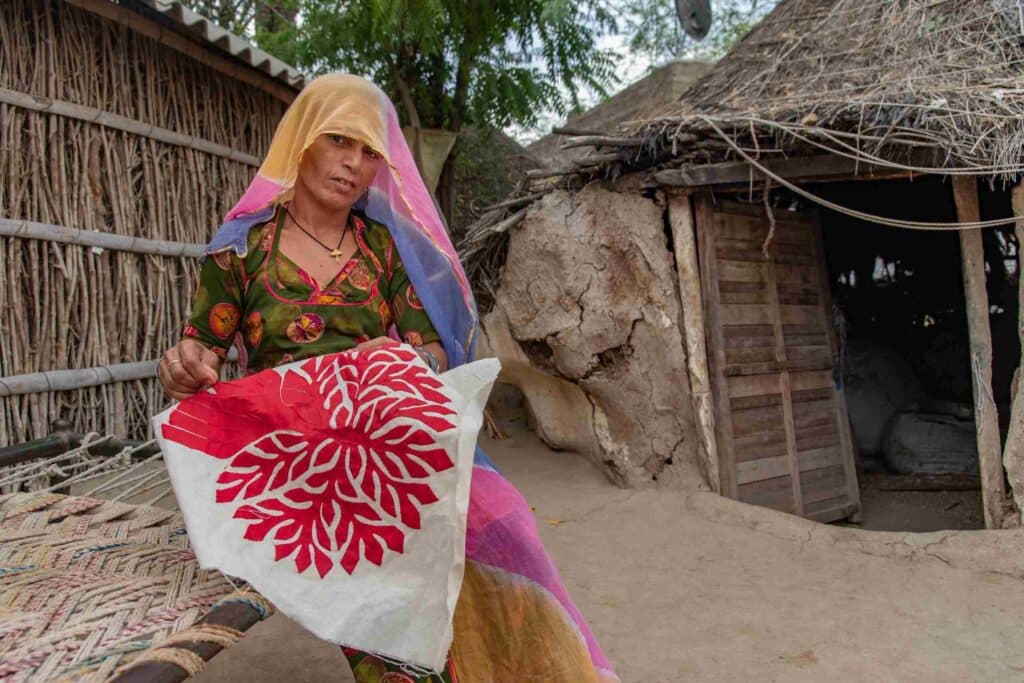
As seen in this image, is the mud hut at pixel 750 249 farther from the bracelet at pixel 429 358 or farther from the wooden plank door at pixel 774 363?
the bracelet at pixel 429 358

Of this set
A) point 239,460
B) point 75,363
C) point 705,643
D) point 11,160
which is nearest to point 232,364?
point 75,363

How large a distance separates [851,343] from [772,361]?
3.31 m

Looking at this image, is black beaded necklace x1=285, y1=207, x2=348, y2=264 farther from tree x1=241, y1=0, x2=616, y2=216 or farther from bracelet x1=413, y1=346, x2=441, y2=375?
tree x1=241, y1=0, x2=616, y2=216

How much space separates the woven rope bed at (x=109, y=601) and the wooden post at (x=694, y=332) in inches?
146

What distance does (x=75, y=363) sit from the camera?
179 inches

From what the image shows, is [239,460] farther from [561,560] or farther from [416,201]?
[561,560]

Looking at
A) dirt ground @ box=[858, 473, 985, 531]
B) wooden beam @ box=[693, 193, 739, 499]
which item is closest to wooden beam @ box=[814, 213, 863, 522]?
dirt ground @ box=[858, 473, 985, 531]

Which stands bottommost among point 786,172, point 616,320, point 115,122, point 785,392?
point 785,392

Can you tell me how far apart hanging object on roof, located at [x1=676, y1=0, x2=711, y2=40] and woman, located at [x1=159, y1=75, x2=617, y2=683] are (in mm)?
6970

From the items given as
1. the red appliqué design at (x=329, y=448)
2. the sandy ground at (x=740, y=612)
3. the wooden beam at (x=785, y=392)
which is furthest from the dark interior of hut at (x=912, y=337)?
the red appliqué design at (x=329, y=448)

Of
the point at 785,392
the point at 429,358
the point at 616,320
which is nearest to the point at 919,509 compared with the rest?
the point at 785,392

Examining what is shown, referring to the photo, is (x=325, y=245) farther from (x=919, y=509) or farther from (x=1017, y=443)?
(x=919, y=509)

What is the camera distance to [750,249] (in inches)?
217

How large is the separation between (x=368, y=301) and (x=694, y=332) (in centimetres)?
365
